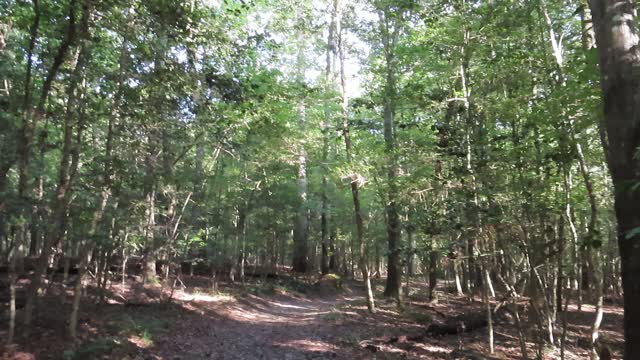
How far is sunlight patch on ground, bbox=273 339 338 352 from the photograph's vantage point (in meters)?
9.22

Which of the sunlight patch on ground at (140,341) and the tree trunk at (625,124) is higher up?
the tree trunk at (625,124)

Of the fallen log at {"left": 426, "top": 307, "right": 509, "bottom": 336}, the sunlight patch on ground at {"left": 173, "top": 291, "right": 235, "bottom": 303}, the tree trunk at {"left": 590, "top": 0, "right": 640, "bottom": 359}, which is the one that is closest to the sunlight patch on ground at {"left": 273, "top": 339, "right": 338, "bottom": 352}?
the fallen log at {"left": 426, "top": 307, "right": 509, "bottom": 336}

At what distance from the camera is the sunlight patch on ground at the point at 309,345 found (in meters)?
9.22

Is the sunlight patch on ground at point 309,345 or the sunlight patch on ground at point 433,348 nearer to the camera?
the sunlight patch on ground at point 309,345

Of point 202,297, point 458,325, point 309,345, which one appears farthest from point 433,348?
point 202,297

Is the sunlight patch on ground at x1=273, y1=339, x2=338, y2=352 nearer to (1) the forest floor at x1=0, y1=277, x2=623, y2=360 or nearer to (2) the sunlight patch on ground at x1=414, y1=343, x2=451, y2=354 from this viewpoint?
(1) the forest floor at x1=0, y1=277, x2=623, y2=360

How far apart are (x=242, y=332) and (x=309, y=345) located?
7.56 ft

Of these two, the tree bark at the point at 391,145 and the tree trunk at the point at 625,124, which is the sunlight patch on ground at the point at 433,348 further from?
the tree trunk at the point at 625,124

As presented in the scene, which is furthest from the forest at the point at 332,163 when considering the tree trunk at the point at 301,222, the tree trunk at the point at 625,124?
the tree trunk at the point at 301,222

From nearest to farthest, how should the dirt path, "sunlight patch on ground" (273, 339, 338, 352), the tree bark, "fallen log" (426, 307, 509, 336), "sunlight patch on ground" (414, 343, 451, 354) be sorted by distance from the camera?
1. the dirt path
2. "sunlight patch on ground" (273, 339, 338, 352)
3. "sunlight patch on ground" (414, 343, 451, 354)
4. "fallen log" (426, 307, 509, 336)
5. the tree bark

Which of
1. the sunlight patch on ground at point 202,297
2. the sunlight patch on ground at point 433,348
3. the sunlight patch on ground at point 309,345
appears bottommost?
the sunlight patch on ground at point 433,348

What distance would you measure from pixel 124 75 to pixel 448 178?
614 centimetres

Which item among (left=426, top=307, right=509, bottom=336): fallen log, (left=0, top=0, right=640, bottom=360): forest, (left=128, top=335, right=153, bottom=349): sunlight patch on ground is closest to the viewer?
(left=0, top=0, right=640, bottom=360): forest

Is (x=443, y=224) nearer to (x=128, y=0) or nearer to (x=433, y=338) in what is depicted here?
(x=433, y=338)
